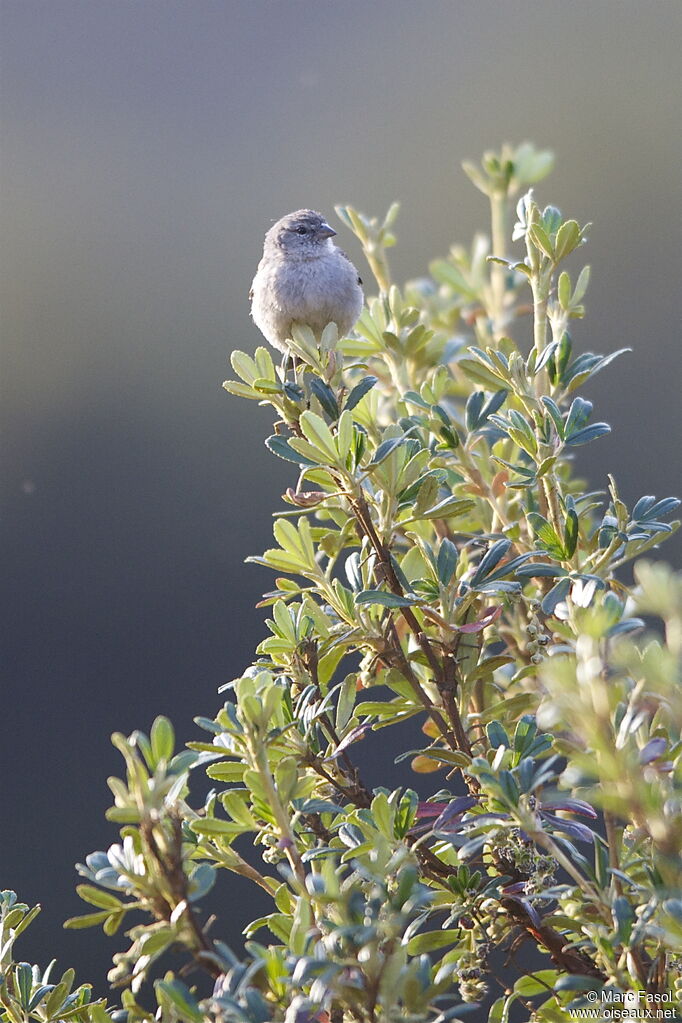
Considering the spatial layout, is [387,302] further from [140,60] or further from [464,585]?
[140,60]

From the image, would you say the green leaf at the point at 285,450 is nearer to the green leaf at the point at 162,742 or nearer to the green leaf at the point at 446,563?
the green leaf at the point at 446,563

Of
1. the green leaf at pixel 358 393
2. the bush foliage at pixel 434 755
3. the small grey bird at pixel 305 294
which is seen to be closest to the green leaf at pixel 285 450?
the bush foliage at pixel 434 755

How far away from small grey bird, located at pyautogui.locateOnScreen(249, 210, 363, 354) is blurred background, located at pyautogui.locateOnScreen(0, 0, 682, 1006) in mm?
1934

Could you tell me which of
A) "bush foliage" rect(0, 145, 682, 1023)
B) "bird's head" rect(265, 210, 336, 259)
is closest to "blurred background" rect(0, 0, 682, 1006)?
"bird's head" rect(265, 210, 336, 259)

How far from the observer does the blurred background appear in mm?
4777

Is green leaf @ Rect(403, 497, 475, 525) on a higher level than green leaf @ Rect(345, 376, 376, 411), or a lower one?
lower

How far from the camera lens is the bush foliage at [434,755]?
40.5 inches

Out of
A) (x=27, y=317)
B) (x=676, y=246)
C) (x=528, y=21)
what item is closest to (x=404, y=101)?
(x=528, y=21)

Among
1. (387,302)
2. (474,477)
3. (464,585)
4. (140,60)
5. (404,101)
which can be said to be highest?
(140,60)

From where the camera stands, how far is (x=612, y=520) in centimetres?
140

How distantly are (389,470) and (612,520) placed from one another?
285 mm

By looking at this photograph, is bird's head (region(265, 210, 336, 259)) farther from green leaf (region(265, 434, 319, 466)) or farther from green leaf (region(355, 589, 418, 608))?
green leaf (region(355, 589, 418, 608))

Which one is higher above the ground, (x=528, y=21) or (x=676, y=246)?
(x=528, y=21)

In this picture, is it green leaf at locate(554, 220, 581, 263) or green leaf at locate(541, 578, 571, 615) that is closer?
green leaf at locate(541, 578, 571, 615)
